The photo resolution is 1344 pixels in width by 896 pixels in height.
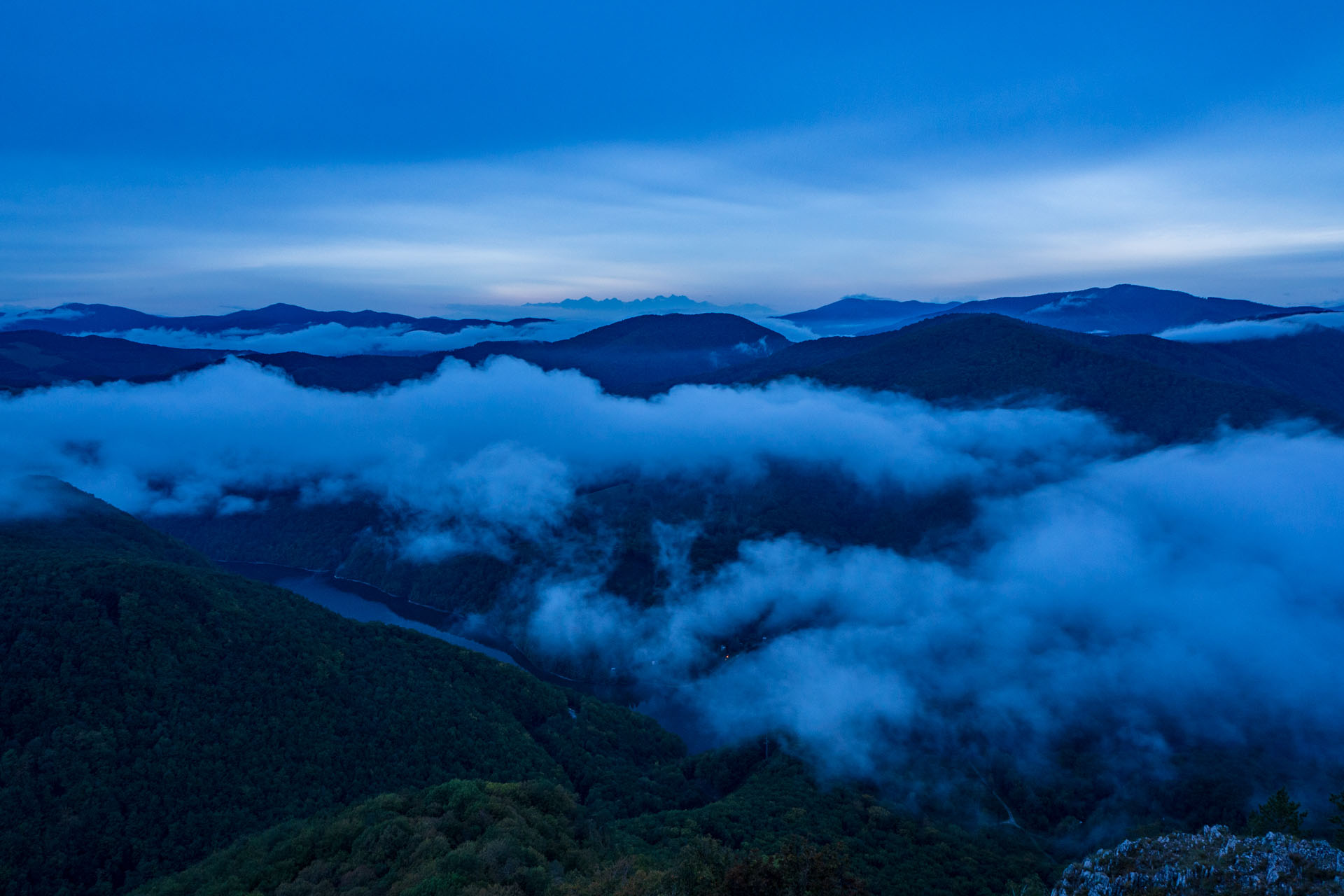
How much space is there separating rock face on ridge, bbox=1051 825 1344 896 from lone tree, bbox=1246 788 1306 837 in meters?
23.0

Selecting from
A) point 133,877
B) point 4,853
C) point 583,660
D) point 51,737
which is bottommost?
point 583,660

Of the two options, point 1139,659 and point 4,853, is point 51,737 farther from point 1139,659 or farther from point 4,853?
point 1139,659

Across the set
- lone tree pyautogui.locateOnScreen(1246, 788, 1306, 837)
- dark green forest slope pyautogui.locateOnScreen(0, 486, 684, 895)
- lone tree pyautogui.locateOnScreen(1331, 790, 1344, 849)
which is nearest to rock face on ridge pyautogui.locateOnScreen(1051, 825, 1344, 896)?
lone tree pyautogui.locateOnScreen(1331, 790, 1344, 849)

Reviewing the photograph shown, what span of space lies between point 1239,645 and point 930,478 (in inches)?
3253

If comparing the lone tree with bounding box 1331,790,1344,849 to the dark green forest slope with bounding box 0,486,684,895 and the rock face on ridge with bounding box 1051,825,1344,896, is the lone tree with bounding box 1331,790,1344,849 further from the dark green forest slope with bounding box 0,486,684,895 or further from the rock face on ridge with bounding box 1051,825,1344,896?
the dark green forest slope with bounding box 0,486,684,895

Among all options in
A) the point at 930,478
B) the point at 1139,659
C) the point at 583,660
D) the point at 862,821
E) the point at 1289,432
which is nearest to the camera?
the point at 862,821

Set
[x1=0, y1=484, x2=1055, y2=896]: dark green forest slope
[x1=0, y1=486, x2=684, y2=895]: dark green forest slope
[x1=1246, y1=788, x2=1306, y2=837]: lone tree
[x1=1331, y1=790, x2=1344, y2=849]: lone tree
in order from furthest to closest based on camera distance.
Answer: [x1=0, y1=486, x2=684, y2=895]: dark green forest slope → [x1=1246, y1=788, x2=1306, y2=837]: lone tree → [x1=1331, y1=790, x2=1344, y2=849]: lone tree → [x1=0, y1=484, x2=1055, y2=896]: dark green forest slope

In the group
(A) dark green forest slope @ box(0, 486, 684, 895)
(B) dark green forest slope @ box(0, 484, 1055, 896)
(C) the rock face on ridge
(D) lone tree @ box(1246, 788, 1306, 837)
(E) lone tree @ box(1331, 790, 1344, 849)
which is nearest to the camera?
(C) the rock face on ridge

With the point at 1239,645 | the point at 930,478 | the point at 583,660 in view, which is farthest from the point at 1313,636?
the point at 583,660

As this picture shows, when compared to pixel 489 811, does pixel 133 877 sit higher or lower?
lower

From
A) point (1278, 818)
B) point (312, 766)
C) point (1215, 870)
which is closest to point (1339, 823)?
point (1278, 818)

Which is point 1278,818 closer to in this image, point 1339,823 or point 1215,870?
point 1339,823

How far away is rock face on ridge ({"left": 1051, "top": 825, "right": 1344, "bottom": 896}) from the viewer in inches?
1330

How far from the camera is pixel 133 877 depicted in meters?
53.6
